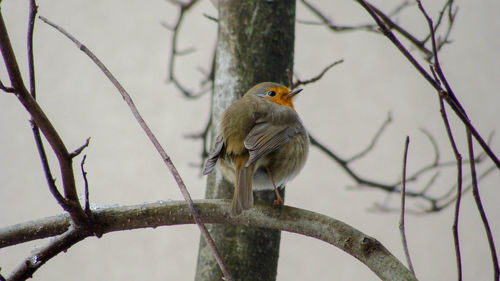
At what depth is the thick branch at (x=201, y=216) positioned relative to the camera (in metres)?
1.58

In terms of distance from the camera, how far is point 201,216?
170 centimetres

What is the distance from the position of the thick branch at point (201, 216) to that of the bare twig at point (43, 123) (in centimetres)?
14

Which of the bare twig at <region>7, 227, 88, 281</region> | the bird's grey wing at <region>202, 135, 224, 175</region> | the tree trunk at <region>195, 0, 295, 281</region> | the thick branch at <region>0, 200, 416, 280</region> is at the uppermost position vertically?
the tree trunk at <region>195, 0, 295, 281</region>

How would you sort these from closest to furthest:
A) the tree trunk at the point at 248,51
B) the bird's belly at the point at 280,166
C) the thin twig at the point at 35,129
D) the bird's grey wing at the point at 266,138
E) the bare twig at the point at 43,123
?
1. the bare twig at the point at 43,123
2. the thin twig at the point at 35,129
3. the bird's grey wing at the point at 266,138
4. the bird's belly at the point at 280,166
5. the tree trunk at the point at 248,51


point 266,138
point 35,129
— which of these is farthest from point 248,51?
point 35,129

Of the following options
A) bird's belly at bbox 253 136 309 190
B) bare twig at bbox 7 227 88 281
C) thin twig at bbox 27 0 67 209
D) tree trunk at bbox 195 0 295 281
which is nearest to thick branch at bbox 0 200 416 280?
bare twig at bbox 7 227 88 281

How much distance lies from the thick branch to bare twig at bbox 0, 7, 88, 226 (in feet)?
0.47

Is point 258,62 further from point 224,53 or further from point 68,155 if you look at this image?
point 68,155

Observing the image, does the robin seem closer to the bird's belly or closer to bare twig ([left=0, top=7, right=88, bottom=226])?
the bird's belly

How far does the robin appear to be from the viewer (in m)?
2.18

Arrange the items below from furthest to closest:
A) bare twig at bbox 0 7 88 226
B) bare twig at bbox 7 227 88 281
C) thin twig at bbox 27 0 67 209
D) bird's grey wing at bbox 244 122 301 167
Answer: bird's grey wing at bbox 244 122 301 167 < bare twig at bbox 7 227 88 281 < thin twig at bbox 27 0 67 209 < bare twig at bbox 0 7 88 226

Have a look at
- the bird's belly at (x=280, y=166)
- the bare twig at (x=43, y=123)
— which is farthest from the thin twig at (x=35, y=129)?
the bird's belly at (x=280, y=166)

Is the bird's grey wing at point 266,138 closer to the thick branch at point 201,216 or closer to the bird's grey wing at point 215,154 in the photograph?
the bird's grey wing at point 215,154

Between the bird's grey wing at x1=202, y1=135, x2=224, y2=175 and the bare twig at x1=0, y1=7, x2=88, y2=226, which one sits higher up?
the bird's grey wing at x1=202, y1=135, x2=224, y2=175
